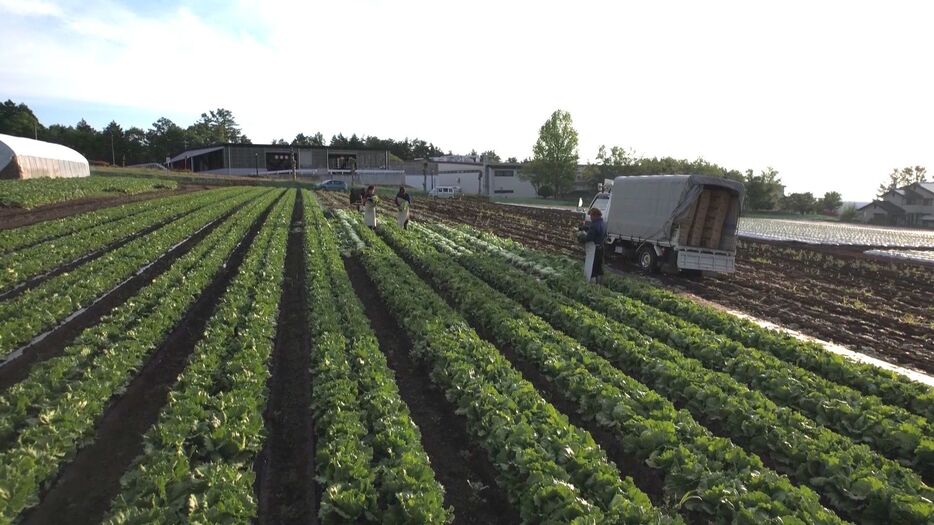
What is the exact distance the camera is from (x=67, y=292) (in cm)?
1130

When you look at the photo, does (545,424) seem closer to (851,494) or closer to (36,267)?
(851,494)

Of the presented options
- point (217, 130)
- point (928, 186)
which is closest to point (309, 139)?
point (217, 130)

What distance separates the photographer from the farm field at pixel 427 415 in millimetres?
4781

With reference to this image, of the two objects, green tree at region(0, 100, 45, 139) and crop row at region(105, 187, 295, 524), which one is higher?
green tree at region(0, 100, 45, 139)

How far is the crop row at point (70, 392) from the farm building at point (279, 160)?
263 feet

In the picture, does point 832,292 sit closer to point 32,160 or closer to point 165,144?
point 32,160

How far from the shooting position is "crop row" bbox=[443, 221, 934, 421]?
7520mm

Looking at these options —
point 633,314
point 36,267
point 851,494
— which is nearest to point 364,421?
point 851,494

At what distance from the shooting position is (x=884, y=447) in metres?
6.20

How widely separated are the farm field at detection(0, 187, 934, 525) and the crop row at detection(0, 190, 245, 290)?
68 centimetres

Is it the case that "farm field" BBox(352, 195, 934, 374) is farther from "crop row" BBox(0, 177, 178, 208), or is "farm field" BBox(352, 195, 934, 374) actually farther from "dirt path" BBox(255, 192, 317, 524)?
"crop row" BBox(0, 177, 178, 208)

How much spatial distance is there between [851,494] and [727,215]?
45.9 feet

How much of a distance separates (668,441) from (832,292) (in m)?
14.7

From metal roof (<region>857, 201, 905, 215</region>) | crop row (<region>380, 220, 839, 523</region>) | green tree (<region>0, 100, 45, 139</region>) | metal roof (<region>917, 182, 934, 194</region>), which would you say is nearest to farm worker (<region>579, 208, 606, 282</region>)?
crop row (<region>380, 220, 839, 523</region>)
